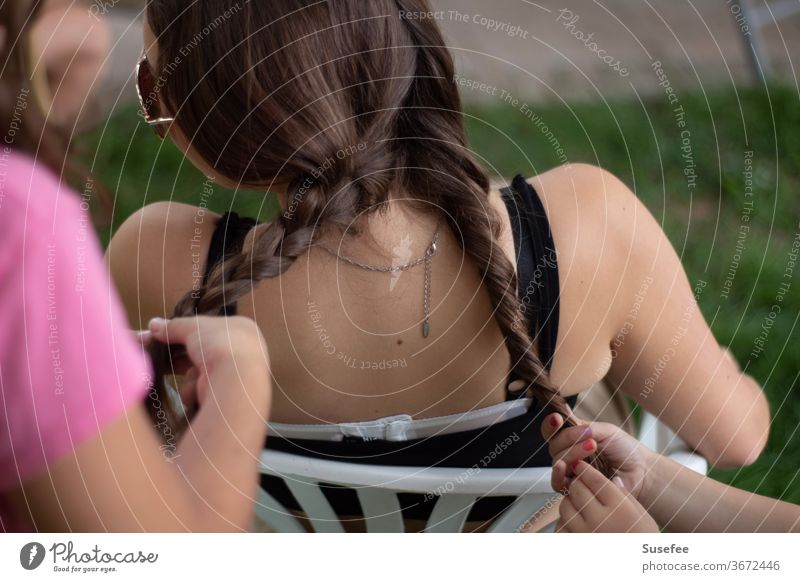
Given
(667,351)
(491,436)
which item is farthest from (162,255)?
(667,351)

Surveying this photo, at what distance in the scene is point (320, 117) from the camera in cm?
50

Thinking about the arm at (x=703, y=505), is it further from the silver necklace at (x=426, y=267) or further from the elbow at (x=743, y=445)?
the silver necklace at (x=426, y=267)

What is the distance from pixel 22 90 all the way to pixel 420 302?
0.27m

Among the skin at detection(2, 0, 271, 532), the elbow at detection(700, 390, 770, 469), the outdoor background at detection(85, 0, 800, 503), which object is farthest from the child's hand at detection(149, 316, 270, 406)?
the elbow at detection(700, 390, 770, 469)

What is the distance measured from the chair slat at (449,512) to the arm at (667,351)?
0.50 ft

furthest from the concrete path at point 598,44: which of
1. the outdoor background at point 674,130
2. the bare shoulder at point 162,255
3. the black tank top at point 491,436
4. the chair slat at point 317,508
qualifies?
the chair slat at point 317,508

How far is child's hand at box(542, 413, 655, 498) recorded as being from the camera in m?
0.57

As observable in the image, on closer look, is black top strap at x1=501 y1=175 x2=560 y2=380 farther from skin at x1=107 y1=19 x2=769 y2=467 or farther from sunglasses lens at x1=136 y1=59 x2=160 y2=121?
Result: sunglasses lens at x1=136 y1=59 x2=160 y2=121

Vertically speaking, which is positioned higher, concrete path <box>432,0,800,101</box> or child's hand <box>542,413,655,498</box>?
concrete path <box>432,0,800,101</box>

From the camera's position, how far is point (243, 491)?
50 cm

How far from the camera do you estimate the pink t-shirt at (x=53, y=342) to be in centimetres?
36

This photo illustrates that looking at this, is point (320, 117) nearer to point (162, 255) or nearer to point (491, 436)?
point (162, 255)
